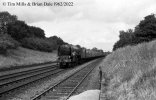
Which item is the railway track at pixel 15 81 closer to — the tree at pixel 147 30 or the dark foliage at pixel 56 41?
the tree at pixel 147 30

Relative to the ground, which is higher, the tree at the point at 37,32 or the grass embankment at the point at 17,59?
the tree at the point at 37,32

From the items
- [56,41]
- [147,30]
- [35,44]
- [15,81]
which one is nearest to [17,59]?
[147,30]

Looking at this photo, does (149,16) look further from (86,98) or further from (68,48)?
(86,98)

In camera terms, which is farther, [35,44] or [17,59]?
[35,44]

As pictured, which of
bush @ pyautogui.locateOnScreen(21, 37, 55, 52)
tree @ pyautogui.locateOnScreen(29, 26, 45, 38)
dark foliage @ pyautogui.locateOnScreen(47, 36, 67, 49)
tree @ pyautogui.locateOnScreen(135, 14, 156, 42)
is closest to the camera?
tree @ pyautogui.locateOnScreen(135, 14, 156, 42)

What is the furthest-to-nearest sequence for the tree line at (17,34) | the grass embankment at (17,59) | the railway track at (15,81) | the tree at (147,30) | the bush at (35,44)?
the bush at (35,44) < the tree line at (17,34) < the tree at (147,30) < the grass embankment at (17,59) < the railway track at (15,81)

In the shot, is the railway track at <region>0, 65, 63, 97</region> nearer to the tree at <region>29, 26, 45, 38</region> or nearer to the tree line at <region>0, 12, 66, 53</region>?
the tree line at <region>0, 12, 66, 53</region>

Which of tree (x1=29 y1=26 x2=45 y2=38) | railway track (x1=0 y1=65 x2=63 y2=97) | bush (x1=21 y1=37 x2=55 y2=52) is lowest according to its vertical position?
railway track (x1=0 y1=65 x2=63 y2=97)

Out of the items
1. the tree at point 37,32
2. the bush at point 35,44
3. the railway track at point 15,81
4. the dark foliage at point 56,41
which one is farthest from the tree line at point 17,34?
the railway track at point 15,81

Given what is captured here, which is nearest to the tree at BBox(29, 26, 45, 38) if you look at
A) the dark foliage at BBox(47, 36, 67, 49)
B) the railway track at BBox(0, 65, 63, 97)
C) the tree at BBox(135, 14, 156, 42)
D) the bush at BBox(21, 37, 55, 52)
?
the dark foliage at BBox(47, 36, 67, 49)

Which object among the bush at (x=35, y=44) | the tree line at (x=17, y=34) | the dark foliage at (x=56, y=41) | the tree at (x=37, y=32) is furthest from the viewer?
the tree at (x=37, y=32)

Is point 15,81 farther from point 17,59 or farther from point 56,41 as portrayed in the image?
point 56,41

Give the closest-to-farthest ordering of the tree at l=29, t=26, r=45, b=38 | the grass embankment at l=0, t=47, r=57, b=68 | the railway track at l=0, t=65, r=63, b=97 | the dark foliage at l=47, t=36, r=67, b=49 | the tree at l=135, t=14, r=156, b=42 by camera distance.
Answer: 1. the railway track at l=0, t=65, r=63, b=97
2. the grass embankment at l=0, t=47, r=57, b=68
3. the tree at l=135, t=14, r=156, b=42
4. the dark foliage at l=47, t=36, r=67, b=49
5. the tree at l=29, t=26, r=45, b=38

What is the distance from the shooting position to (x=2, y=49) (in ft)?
143
